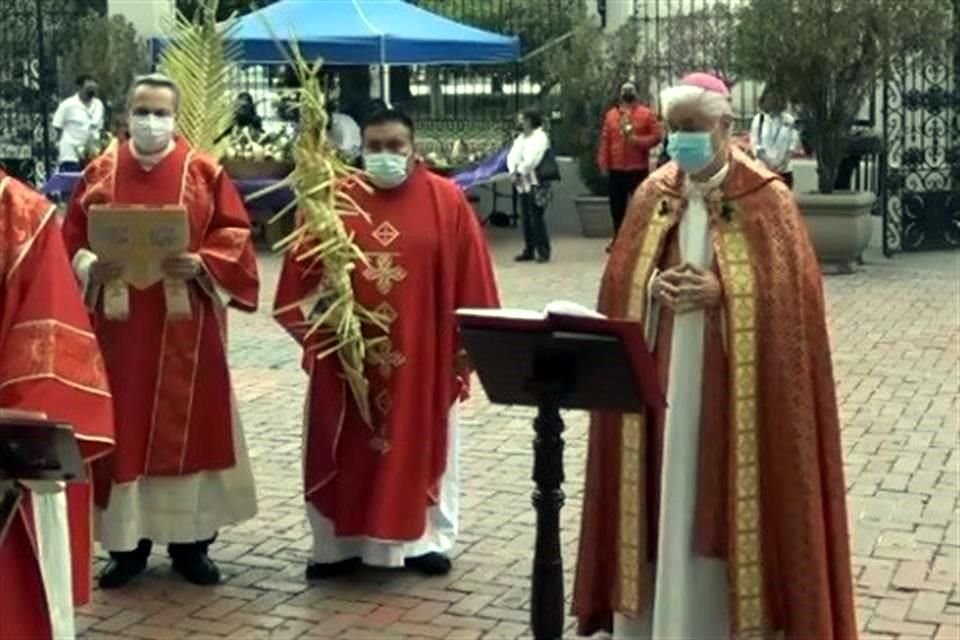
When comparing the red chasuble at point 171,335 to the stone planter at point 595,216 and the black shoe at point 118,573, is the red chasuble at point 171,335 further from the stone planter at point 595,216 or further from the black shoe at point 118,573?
the stone planter at point 595,216

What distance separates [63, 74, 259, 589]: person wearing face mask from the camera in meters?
6.68

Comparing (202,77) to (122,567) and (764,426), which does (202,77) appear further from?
(764,426)

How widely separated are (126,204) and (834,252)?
428 inches

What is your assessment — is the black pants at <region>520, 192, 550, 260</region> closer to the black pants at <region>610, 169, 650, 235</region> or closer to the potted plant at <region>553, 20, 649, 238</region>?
the black pants at <region>610, 169, 650, 235</region>

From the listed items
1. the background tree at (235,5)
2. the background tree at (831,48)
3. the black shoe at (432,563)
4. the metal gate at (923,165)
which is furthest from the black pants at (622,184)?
the black shoe at (432,563)

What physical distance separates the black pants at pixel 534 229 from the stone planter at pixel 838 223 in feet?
8.86

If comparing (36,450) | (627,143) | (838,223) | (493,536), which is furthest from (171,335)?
(627,143)

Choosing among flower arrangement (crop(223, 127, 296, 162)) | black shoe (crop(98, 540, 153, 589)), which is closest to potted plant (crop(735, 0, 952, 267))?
flower arrangement (crop(223, 127, 296, 162))

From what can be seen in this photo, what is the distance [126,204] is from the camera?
21.9 ft

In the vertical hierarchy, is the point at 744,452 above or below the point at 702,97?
below

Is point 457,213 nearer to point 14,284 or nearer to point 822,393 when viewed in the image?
point 822,393

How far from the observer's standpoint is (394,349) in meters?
6.73

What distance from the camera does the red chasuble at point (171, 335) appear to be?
264 inches

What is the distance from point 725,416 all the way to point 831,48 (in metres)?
→ 11.4
